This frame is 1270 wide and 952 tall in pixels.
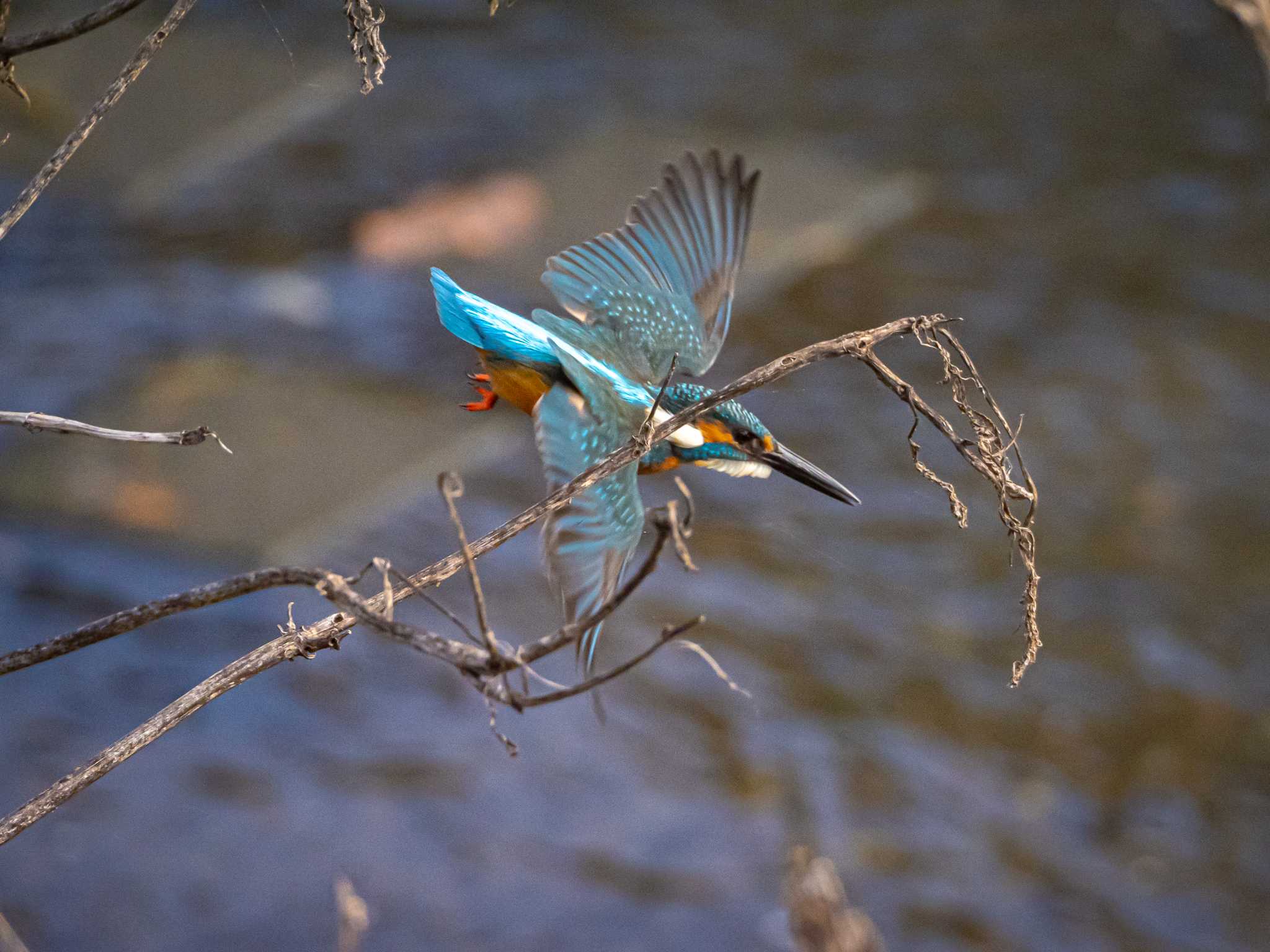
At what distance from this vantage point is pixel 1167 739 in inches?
102

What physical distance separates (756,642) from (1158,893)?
0.91m

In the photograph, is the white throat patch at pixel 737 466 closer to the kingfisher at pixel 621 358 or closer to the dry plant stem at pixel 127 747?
the kingfisher at pixel 621 358

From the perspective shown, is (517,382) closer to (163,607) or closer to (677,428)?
(677,428)

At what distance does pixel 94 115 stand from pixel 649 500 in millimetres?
1812

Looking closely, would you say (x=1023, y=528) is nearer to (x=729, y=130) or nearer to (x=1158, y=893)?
(x=1158, y=893)

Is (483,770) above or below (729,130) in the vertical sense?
below

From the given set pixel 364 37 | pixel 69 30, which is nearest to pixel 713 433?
pixel 364 37

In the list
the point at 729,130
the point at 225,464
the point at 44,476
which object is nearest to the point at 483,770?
the point at 225,464

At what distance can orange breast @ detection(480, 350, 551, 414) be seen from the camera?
0.79 m

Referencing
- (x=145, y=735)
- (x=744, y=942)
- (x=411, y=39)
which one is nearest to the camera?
(x=145, y=735)

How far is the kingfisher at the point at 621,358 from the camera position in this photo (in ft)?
2.34

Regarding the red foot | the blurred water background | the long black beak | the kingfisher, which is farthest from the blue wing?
the blurred water background

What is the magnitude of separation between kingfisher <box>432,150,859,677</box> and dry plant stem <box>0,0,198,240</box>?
20 cm

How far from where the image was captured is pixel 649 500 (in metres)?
2.44
